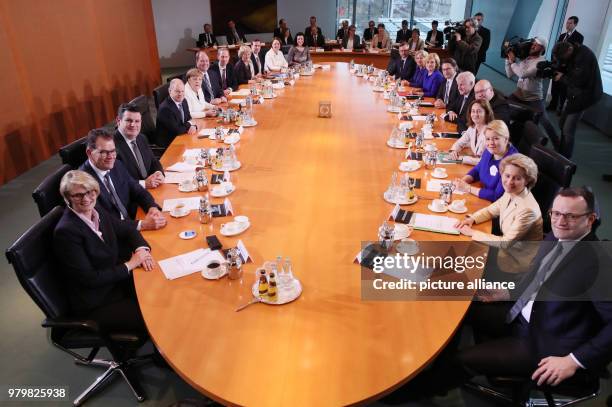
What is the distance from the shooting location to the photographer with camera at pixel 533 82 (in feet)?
17.9

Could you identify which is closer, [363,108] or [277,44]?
[363,108]

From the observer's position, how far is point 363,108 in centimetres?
552

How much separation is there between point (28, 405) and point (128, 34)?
23.9 feet

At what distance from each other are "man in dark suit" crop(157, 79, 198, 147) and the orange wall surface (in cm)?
208

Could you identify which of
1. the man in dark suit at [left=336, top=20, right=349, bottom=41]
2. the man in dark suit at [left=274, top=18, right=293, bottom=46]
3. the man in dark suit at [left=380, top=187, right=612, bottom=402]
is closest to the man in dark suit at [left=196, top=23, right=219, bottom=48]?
the man in dark suit at [left=274, top=18, right=293, bottom=46]

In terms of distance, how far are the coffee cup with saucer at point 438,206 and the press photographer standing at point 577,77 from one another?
3.35 metres

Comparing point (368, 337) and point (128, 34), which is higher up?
point (128, 34)

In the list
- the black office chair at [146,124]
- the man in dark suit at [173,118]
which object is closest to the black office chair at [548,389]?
the man in dark suit at [173,118]

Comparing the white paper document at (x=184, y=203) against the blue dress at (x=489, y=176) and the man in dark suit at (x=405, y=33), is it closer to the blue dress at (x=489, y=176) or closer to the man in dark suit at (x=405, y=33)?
the blue dress at (x=489, y=176)

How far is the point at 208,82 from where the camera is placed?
236 inches

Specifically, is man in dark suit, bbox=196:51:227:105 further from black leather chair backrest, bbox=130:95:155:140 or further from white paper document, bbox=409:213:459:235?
white paper document, bbox=409:213:459:235

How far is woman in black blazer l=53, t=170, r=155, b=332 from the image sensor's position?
2.16 meters

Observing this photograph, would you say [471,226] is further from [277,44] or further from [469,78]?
[277,44]

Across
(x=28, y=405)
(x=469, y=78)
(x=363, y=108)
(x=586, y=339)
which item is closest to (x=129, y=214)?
(x=28, y=405)
